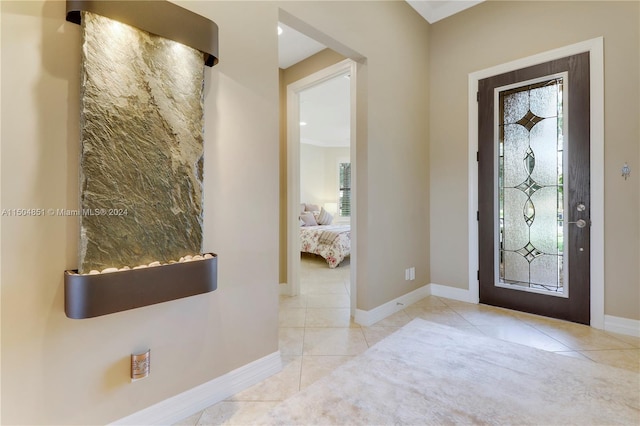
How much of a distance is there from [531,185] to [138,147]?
10.5ft

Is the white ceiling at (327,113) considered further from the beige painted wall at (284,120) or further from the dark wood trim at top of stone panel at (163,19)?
the dark wood trim at top of stone panel at (163,19)

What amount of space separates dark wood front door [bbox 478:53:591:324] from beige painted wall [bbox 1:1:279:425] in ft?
8.00

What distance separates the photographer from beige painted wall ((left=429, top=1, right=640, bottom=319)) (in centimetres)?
232

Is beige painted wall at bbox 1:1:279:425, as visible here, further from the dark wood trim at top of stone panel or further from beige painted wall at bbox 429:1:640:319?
beige painted wall at bbox 429:1:640:319

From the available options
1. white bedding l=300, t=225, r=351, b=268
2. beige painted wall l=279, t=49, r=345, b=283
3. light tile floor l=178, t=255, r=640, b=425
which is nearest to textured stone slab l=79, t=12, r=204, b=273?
light tile floor l=178, t=255, r=640, b=425

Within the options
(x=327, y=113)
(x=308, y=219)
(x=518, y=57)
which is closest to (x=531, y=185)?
(x=518, y=57)

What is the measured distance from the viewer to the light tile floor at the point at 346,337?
1.62 meters

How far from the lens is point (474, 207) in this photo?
3137 millimetres

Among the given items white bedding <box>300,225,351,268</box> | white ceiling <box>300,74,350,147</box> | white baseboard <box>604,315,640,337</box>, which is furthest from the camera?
white bedding <box>300,225,351,268</box>

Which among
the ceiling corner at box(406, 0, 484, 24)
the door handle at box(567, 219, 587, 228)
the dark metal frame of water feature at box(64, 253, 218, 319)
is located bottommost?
the dark metal frame of water feature at box(64, 253, 218, 319)

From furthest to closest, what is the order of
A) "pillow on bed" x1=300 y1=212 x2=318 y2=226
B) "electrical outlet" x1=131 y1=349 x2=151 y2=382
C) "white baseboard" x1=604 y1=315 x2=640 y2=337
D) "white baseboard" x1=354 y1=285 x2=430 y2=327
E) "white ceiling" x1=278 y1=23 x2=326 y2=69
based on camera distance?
"pillow on bed" x1=300 y1=212 x2=318 y2=226 < "white ceiling" x1=278 y1=23 x2=326 y2=69 < "white baseboard" x1=354 y1=285 x2=430 y2=327 < "white baseboard" x1=604 y1=315 x2=640 y2=337 < "electrical outlet" x1=131 y1=349 x2=151 y2=382

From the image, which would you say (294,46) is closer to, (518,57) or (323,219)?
(518,57)

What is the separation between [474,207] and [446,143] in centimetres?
79

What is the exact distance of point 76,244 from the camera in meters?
1.19
